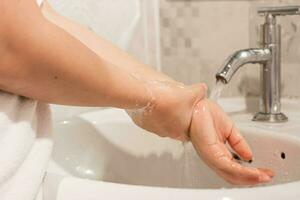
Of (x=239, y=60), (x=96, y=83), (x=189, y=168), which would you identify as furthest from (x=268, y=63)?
(x=96, y=83)

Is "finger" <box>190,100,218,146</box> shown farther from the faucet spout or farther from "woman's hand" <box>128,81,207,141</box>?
the faucet spout

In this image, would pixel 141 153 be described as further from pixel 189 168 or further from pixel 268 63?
pixel 268 63

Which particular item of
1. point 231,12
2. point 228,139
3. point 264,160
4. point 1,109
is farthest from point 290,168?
point 1,109

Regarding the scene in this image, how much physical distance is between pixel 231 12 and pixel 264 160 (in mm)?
295

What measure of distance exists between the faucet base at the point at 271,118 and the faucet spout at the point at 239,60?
0.09m

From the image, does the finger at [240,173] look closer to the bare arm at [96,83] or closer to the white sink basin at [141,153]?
the bare arm at [96,83]

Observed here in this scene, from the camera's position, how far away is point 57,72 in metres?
0.36

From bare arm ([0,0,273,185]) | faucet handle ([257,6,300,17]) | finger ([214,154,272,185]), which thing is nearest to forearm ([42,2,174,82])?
bare arm ([0,0,273,185])

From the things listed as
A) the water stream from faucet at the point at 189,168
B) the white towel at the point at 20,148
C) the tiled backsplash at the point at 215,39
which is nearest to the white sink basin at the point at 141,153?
the water stream from faucet at the point at 189,168

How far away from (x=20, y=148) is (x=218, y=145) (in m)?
0.22

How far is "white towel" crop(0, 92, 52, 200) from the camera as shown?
356 mm

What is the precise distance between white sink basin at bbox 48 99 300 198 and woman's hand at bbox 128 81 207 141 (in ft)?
0.58

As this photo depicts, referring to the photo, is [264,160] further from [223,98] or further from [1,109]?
[1,109]

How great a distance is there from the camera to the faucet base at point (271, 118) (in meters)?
0.74
